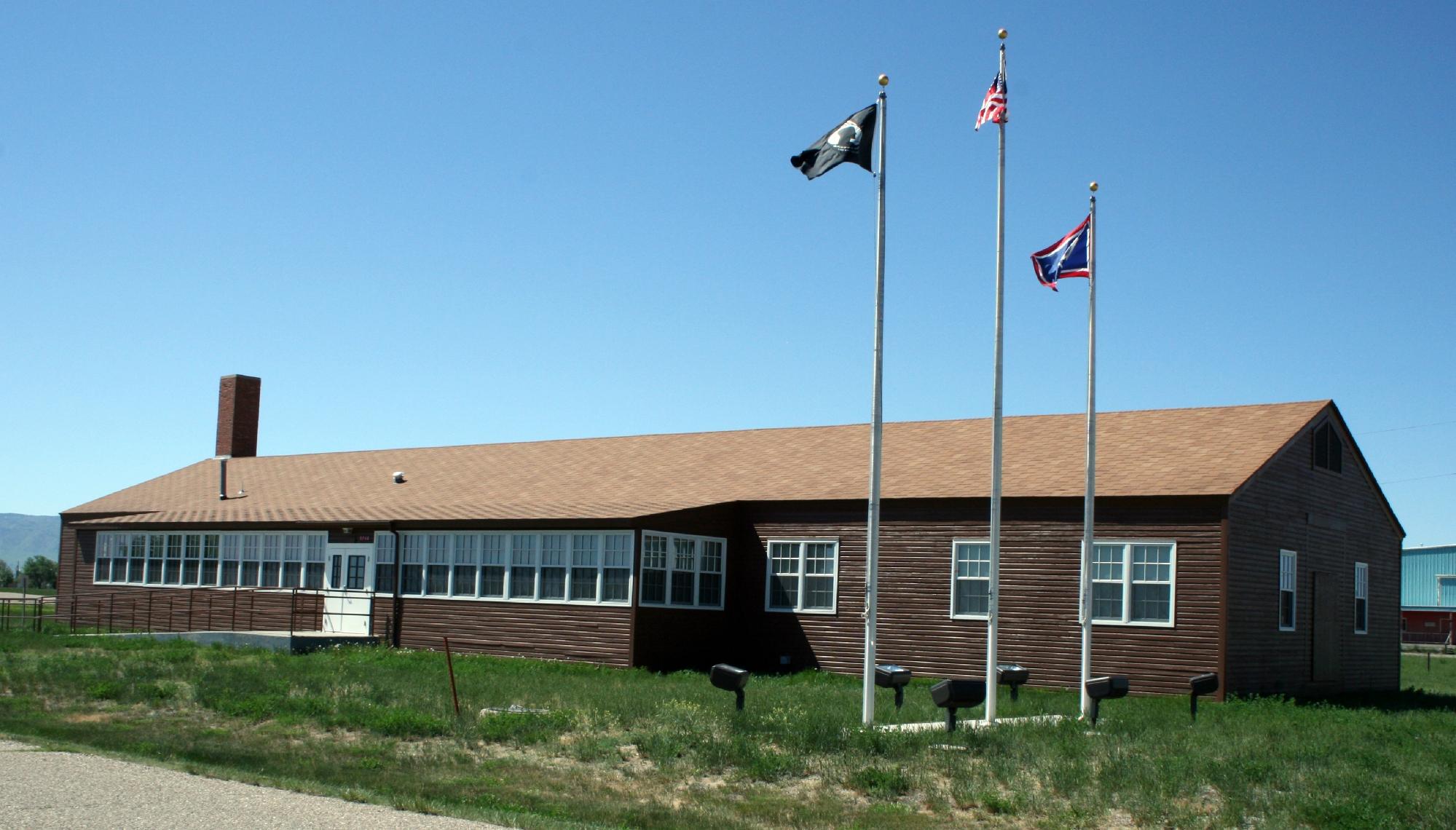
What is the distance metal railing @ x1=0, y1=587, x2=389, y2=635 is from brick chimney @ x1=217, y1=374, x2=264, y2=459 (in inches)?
331

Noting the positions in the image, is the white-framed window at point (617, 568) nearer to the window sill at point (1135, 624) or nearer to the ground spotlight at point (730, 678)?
the window sill at point (1135, 624)

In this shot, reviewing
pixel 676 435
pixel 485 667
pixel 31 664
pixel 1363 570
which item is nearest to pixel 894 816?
pixel 485 667

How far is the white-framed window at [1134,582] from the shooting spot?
2303cm

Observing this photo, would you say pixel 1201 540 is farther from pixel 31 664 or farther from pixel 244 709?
pixel 31 664

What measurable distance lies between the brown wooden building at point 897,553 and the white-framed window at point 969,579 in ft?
0.14

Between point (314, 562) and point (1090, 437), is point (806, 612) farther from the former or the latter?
point (314, 562)

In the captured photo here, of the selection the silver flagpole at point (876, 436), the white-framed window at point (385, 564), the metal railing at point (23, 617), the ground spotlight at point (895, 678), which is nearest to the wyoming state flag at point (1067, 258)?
the silver flagpole at point (876, 436)

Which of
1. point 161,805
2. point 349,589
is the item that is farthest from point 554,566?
point 161,805

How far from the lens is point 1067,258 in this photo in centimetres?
1889

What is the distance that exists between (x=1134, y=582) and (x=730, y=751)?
11.4m

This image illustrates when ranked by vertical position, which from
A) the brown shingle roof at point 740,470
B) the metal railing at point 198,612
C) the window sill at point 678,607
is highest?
the brown shingle roof at point 740,470

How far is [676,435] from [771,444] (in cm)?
357

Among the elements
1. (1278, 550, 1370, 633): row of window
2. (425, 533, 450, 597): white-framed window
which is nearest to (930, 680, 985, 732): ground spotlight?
(1278, 550, 1370, 633): row of window

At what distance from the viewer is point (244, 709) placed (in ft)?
57.8
